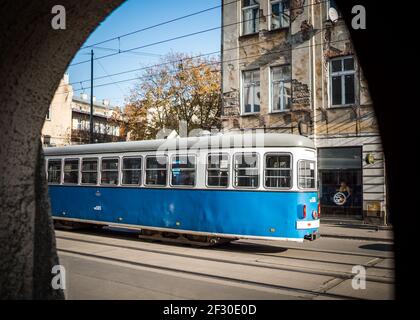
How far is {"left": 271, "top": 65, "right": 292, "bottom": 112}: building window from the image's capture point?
1886cm

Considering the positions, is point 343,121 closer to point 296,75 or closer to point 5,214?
point 296,75

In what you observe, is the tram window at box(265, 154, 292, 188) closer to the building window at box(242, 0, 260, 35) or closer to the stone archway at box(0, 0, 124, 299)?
the stone archway at box(0, 0, 124, 299)

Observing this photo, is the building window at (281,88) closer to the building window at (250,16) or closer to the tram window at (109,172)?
the building window at (250,16)

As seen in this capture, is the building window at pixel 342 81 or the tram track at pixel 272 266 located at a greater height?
the building window at pixel 342 81

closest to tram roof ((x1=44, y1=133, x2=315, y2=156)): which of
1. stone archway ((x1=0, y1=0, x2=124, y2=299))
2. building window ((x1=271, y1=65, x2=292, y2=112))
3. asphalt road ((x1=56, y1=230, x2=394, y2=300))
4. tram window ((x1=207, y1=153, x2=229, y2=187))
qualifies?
tram window ((x1=207, y1=153, x2=229, y2=187))

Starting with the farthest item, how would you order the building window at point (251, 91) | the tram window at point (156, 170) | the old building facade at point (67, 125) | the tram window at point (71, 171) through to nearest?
the old building facade at point (67, 125) < the building window at point (251, 91) < the tram window at point (71, 171) < the tram window at point (156, 170)

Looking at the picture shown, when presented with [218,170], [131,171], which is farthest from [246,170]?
[131,171]

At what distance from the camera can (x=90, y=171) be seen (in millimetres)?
13102

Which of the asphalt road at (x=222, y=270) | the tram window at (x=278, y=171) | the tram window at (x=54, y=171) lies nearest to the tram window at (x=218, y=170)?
the tram window at (x=278, y=171)

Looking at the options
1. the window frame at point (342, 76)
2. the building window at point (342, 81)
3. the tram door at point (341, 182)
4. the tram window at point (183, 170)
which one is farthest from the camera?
→ the building window at point (342, 81)

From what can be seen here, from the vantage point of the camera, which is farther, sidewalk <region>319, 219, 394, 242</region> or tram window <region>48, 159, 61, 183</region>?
tram window <region>48, 159, 61, 183</region>

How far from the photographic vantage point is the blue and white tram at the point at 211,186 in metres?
Answer: 9.52

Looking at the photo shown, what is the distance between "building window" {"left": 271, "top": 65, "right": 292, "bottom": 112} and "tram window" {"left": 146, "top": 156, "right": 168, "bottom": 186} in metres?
9.47

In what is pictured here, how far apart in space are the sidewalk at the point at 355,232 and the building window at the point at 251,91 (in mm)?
6885
